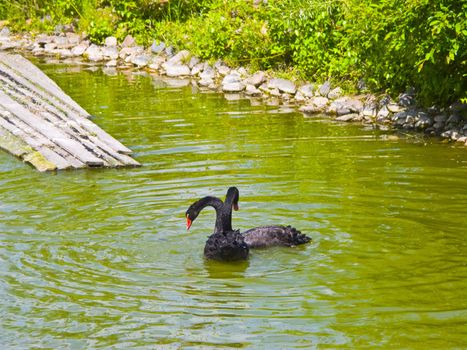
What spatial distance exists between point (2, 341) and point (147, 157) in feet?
24.8

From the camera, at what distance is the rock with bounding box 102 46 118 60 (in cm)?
2680

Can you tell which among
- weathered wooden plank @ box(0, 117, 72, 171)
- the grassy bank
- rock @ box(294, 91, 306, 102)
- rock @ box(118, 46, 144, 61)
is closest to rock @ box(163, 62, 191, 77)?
the grassy bank

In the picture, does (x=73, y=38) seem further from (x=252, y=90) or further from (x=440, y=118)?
(x=440, y=118)

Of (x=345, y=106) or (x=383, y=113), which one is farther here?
(x=345, y=106)

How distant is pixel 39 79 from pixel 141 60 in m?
5.63

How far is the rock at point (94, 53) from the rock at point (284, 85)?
23.7ft

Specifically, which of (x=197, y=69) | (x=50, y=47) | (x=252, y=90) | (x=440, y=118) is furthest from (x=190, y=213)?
(x=50, y=47)

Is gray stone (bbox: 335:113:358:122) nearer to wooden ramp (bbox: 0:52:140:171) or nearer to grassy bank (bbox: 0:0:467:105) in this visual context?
grassy bank (bbox: 0:0:467:105)

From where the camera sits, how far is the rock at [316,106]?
19.6 m

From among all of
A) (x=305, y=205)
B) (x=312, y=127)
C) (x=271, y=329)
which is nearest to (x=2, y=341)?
(x=271, y=329)

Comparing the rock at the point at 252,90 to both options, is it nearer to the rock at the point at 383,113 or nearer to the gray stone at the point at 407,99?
the rock at the point at 383,113

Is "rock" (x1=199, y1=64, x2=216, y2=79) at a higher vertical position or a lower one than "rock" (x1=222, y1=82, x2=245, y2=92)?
higher

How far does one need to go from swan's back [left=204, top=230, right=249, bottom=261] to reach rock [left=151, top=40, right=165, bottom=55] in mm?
15291

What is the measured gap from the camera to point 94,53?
27.2 metres
